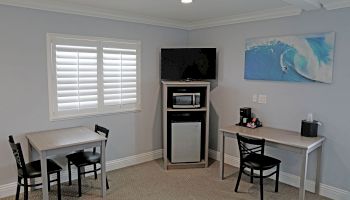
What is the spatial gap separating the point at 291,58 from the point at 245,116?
106 cm

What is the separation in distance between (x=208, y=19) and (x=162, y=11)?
96 centimetres

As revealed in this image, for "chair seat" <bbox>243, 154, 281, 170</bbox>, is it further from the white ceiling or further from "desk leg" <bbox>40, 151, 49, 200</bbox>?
"desk leg" <bbox>40, 151, 49, 200</bbox>

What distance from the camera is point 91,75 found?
12.7ft

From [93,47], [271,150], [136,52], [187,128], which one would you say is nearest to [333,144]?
[271,150]

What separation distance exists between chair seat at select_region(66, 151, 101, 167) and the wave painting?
8.33ft

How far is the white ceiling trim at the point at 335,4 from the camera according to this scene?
307 centimetres

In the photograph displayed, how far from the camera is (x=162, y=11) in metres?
3.91

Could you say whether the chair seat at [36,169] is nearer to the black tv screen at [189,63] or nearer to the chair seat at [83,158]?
the chair seat at [83,158]

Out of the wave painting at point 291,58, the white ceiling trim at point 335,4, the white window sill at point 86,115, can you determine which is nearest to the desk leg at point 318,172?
the wave painting at point 291,58

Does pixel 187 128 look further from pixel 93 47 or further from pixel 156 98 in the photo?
pixel 93 47

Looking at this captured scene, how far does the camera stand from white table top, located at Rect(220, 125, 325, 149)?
10.2 ft

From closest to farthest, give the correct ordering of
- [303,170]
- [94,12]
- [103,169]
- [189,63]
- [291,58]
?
1. [303,170]
2. [103,169]
3. [291,58]
4. [94,12]
5. [189,63]

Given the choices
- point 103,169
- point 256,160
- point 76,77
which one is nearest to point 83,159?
point 103,169

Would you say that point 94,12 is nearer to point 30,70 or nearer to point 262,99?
point 30,70
